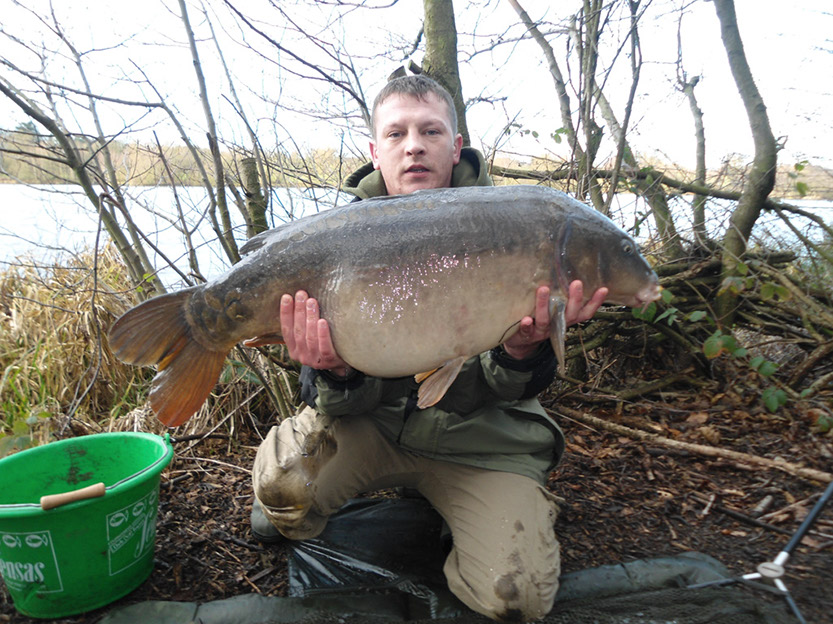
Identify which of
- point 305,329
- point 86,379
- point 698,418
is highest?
point 305,329

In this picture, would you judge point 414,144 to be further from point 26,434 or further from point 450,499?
point 26,434

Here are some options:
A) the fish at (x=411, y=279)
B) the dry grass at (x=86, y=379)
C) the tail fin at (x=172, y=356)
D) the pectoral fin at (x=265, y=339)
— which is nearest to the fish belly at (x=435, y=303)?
the fish at (x=411, y=279)

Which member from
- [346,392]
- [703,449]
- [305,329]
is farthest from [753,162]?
[305,329]

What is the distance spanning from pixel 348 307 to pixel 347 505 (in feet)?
3.47

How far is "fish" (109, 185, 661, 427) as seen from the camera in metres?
1.49

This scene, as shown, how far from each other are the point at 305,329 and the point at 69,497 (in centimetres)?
79

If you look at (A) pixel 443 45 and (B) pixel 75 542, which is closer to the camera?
(B) pixel 75 542

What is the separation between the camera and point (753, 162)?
3281 millimetres

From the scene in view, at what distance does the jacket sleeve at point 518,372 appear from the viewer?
1.77m

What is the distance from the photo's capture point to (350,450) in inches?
78.5

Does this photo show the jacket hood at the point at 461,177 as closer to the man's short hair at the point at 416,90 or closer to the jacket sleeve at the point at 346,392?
the man's short hair at the point at 416,90

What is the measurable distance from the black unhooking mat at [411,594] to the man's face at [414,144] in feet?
4.25

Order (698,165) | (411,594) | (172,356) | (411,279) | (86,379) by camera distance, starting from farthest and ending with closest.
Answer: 1. (698,165)
2. (86,379)
3. (411,594)
4. (172,356)
5. (411,279)

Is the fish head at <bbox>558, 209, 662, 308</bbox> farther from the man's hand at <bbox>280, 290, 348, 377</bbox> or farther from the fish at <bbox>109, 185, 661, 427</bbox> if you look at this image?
the man's hand at <bbox>280, 290, 348, 377</bbox>
